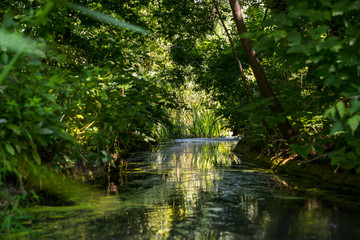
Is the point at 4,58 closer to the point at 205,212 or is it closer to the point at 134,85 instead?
the point at 205,212

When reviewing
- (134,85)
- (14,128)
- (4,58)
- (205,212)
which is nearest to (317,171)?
(205,212)

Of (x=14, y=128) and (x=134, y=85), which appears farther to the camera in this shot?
(x=134, y=85)

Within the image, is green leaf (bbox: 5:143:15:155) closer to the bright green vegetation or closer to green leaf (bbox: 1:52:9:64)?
the bright green vegetation

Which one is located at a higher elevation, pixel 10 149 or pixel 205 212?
pixel 10 149

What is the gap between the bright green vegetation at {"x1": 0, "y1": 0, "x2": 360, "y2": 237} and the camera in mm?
2797

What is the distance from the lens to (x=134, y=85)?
5887 mm

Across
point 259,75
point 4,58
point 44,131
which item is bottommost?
point 44,131

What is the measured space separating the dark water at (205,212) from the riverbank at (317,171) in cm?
31

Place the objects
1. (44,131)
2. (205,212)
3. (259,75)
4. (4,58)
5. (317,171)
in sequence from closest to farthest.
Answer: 1. (4,58)
2. (44,131)
3. (205,212)
4. (317,171)
5. (259,75)

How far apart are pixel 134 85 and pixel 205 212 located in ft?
10.3

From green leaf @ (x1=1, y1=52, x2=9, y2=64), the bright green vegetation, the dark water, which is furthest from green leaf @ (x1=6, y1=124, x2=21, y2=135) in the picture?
the dark water

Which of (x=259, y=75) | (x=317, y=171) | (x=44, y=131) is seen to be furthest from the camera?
(x=259, y=75)

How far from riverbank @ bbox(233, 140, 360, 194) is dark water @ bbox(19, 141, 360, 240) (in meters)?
0.31

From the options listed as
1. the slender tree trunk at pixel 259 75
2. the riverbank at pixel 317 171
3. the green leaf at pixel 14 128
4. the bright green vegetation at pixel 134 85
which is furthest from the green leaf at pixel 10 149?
the slender tree trunk at pixel 259 75
